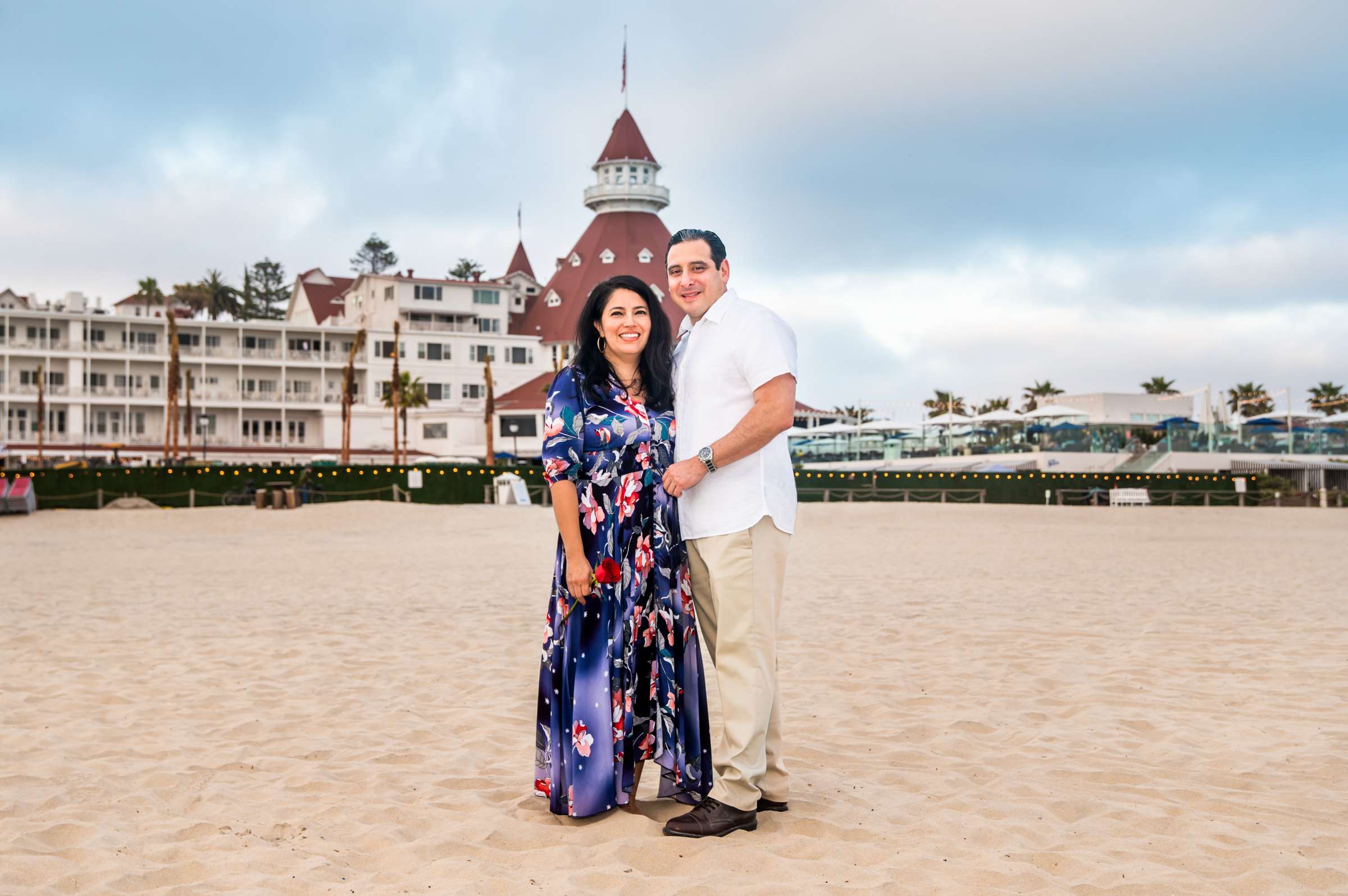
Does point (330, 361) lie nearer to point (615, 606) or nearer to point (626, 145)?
point (626, 145)

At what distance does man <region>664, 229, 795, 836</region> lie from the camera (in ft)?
12.6

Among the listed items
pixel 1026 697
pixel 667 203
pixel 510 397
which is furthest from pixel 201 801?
pixel 667 203

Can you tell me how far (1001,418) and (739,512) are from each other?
45.2 m

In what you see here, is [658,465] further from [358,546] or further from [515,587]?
[358,546]

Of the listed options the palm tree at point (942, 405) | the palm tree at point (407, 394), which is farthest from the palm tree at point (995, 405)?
the palm tree at point (407, 394)

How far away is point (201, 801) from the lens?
4.41 metres

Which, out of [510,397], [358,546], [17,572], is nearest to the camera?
[17,572]

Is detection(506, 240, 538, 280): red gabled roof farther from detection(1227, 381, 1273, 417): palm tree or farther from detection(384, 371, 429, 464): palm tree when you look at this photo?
detection(1227, 381, 1273, 417): palm tree

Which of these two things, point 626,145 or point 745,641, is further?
point 626,145

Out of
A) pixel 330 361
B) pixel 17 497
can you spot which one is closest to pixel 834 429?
pixel 330 361

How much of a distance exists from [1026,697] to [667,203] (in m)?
67.0

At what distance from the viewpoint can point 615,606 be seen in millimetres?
4020

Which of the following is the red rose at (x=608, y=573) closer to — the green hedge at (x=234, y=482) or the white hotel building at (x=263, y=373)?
the green hedge at (x=234, y=482)

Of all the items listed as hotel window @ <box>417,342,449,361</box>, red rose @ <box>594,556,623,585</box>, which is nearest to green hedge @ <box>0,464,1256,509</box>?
hotel window @ <box>417,342,449,361</box>
